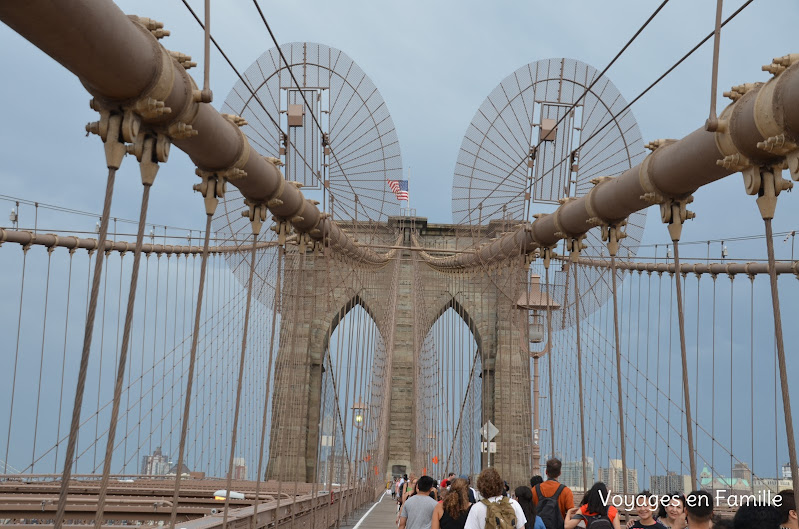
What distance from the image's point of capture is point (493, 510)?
5.82 metres

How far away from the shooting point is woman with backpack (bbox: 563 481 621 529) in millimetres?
5750

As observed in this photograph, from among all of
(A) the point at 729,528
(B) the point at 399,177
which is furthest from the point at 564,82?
(A) the point at 729,528

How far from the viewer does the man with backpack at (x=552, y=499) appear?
6867 millimetres

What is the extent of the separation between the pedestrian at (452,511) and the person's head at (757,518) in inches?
125

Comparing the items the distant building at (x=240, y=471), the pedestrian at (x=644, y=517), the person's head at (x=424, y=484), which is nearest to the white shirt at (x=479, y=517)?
the pedestrian at (x=644, y=517)

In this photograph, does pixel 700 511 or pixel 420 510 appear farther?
pixel 420 510

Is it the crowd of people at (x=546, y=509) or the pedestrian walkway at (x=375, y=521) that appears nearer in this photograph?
the crowd of people at (x=546, y=509)

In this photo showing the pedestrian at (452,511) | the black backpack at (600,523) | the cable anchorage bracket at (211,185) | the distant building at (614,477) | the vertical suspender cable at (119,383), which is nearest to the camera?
the vertical suspender cable at (119,383)

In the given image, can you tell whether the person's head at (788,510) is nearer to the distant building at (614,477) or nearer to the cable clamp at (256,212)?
the cable clamp at (256,212)

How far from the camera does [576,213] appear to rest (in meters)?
9.45

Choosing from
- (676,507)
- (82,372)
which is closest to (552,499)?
(676,507)

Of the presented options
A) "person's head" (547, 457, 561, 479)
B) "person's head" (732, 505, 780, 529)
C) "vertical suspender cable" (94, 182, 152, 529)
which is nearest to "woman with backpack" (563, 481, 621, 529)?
"person's head" (547, 457, 561, 479)

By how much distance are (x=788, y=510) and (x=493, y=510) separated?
2121mm

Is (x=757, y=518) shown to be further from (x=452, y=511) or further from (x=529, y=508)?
(x=529, y=508)
